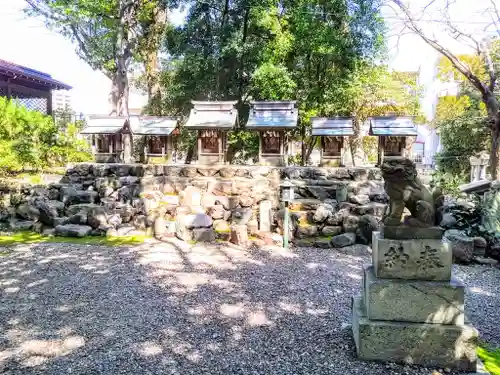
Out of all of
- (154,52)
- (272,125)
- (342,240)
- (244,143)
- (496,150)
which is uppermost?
(154,52)

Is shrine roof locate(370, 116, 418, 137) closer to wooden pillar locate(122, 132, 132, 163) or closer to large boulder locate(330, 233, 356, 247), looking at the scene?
large boulder locate(330, 233, 356, 247)

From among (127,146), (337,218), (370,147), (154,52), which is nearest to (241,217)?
(337,218)

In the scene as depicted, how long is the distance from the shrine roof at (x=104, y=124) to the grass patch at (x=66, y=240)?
16.3ft

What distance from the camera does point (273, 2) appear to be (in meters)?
14.3

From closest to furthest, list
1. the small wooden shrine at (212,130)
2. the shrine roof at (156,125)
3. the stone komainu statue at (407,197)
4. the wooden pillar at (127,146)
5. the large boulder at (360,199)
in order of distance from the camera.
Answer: the stone komainu statue at (407,197) → the large boulder at (360,199) → the small wooden shrine at (212,130) → the shrine roof at (156,125) → the wooden pillar at (127,146)

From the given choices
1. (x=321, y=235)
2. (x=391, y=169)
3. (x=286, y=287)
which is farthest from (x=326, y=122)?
(x=391, y=169)

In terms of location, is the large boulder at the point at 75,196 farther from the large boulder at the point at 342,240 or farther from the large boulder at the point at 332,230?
the large boulder at the point at 342,240

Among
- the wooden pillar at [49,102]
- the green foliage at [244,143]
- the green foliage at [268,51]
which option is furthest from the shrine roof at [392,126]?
the wooden pillar at [49,102]

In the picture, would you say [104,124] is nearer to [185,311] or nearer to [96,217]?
→ [96,217]

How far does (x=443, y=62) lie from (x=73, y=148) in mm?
23170

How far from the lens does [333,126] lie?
1223 cm

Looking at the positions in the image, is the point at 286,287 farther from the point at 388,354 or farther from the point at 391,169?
the point at 391,169

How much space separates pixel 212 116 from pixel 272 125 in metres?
2.24

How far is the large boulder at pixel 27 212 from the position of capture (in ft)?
31.6
